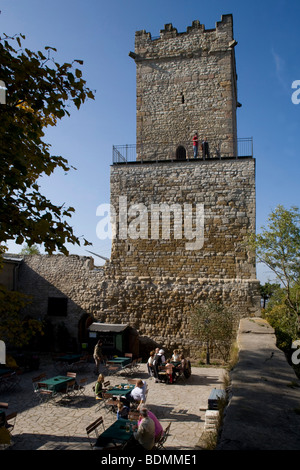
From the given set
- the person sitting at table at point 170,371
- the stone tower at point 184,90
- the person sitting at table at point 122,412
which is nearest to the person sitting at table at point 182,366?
the person sitting at table at point 170,371

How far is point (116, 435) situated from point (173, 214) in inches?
364

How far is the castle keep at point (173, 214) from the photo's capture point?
43.3 ft

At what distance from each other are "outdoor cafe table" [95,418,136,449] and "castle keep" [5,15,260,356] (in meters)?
7.35

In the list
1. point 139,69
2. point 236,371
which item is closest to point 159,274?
point 236,371

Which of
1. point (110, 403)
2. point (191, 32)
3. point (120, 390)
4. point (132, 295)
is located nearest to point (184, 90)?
point (191, 32)

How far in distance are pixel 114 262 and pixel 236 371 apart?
9.70 metres

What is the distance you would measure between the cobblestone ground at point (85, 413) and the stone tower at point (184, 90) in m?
9.95

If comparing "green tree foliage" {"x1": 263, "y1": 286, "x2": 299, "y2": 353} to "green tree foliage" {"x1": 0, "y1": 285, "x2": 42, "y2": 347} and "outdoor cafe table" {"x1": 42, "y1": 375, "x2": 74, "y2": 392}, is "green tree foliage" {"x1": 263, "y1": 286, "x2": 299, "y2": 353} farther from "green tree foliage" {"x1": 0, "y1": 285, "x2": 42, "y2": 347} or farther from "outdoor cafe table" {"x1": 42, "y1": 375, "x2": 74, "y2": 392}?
"green tree foliage" {"x1": 0, "y1": 285, "x2": 42, "y2": 347}

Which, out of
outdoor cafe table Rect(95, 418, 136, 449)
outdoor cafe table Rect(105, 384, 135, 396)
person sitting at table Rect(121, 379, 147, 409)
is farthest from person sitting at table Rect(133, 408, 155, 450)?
outdoor cafe table Rect(105, 384, 135, 396)

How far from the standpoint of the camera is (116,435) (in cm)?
566

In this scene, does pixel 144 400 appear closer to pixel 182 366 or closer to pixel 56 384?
pixel 56 384

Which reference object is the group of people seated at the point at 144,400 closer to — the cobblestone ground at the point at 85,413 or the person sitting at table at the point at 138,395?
the person sitting at table at the point at 138,395

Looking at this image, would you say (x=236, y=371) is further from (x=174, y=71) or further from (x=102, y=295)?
(x=174, y=71)

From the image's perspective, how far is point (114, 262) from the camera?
46.8ft
